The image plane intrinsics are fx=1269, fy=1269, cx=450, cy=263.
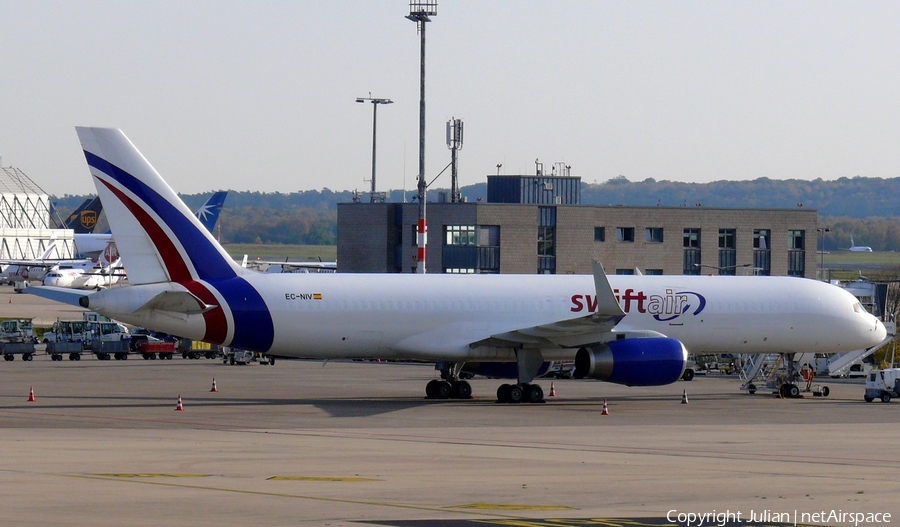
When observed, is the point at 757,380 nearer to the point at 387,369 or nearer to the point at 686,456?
the point at 387,369

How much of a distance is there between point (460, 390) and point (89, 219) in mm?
163619

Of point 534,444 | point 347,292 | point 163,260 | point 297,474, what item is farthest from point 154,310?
point 297,474

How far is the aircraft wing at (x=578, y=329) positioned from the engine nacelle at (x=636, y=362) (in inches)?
28.1

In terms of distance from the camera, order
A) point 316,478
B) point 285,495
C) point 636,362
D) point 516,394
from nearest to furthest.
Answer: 1. point 285,495
2. point 316,478
3. point 636,362
4. point 516,394

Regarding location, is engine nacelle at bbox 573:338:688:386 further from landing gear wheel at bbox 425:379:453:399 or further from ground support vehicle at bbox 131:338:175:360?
ground support vehicle at bbox 131:338:175:360

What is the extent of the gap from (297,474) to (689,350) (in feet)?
73.0

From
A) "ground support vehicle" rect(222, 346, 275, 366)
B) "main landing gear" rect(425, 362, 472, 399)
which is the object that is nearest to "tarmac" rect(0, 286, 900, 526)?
"main landing gear" rect(425, 362, 472, 399)

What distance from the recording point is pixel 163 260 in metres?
34.0

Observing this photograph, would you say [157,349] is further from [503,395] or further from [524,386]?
[524,386]

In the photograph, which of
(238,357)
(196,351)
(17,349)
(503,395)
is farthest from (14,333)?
(503,395)

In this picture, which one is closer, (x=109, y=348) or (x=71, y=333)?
(x=109, y=348)

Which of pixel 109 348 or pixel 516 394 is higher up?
pixel 516 394

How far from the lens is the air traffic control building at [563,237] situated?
74.5 meters

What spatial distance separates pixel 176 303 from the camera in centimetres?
3353
